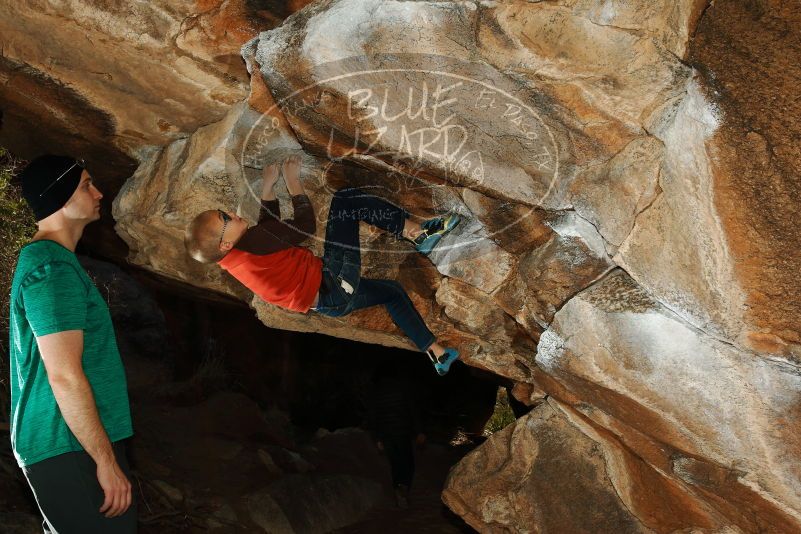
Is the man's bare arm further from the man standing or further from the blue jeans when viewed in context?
the blue jeans

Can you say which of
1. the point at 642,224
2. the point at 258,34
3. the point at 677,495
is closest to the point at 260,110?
the point at 258,34

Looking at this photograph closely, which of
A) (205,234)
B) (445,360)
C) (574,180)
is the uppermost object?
(574,180)

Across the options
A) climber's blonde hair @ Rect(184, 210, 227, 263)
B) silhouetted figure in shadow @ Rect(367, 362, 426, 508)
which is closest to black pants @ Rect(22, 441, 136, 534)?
climber's blonde hair @ Rect(184, 210, 227, 263)

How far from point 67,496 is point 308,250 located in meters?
2.26

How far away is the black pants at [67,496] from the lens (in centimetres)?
217

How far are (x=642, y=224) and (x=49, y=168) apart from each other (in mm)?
2539

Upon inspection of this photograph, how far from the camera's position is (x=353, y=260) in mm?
4152

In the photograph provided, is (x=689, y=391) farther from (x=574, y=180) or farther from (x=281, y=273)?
(x=281, y=273)

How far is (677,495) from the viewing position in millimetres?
4141

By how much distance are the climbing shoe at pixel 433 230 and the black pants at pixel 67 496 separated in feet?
8.33

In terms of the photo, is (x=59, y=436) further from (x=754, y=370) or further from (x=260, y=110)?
(x=754, y=370)

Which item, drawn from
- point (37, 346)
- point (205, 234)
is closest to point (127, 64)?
point (205, 234)


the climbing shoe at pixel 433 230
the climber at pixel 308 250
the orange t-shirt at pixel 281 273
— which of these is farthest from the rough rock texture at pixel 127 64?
the climbing shoe at pixel 433 230

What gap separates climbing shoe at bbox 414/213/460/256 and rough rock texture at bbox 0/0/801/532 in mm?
101
